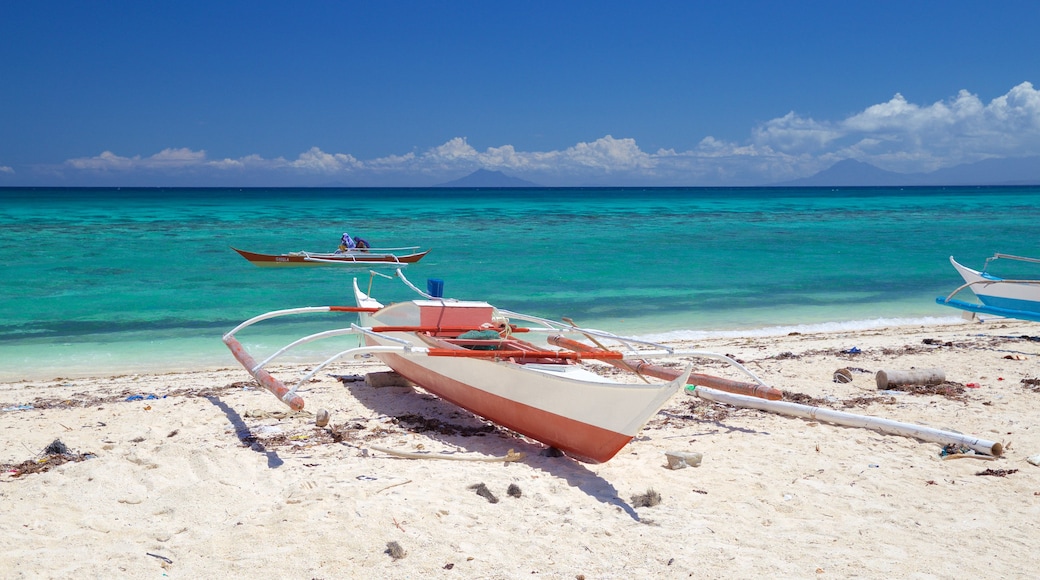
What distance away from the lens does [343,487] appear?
14.4 feet

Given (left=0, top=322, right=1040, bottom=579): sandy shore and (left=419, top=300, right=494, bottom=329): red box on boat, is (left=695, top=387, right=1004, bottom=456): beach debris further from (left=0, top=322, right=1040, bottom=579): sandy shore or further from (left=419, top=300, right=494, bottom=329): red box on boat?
(left=419, top=300, right=494, bottom=329): red box on boat

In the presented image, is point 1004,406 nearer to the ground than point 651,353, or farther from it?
nearer to the ground

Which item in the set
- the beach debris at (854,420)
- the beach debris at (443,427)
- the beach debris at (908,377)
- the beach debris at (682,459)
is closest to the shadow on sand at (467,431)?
the beach debris at (443,427)

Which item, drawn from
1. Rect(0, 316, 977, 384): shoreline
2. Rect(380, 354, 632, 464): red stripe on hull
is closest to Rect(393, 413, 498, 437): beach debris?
Rect(380, 354, 632, 464): red stripe on hull

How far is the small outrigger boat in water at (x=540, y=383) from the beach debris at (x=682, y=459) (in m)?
0.49

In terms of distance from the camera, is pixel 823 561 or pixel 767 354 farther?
pixel 767 354

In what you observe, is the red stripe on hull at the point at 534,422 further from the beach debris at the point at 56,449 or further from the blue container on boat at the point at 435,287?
the beach debris at the point at 56,449

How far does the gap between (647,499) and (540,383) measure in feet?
3.42

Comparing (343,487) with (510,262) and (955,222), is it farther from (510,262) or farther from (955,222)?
(955,222)

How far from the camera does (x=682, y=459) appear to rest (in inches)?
195

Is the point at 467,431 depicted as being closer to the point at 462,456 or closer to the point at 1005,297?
the point at 462,456

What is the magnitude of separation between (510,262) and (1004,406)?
16103 millimetres

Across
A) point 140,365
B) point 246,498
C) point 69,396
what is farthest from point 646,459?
point 140,365

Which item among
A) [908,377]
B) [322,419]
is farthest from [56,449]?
[908,377]
